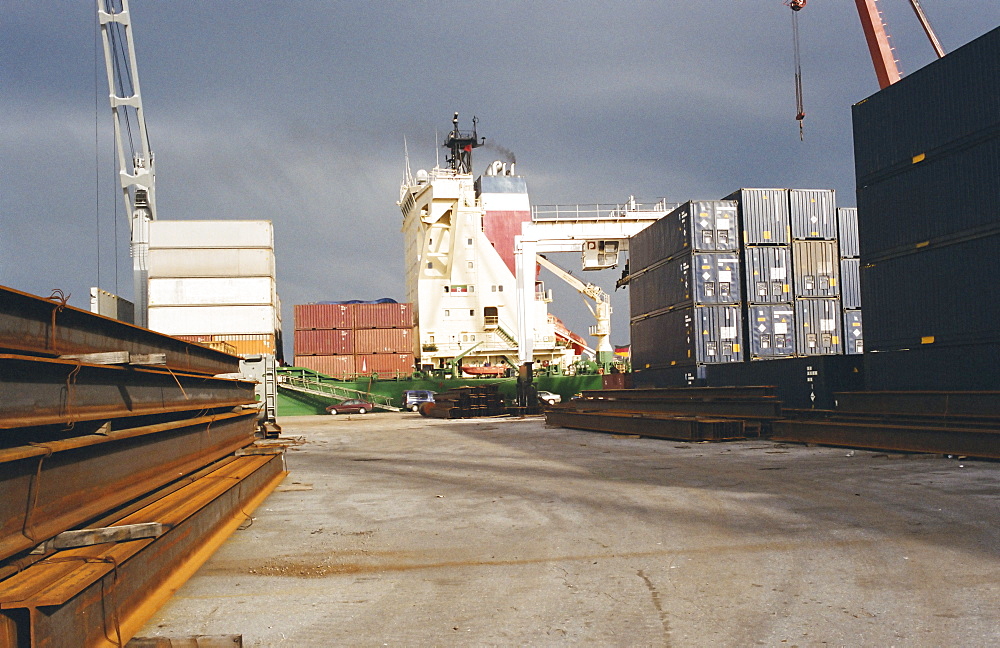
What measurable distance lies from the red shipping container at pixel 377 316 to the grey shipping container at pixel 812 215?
85.5ft

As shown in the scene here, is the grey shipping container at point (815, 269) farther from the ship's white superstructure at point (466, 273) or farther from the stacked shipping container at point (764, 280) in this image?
the ship's white superstructure at point (466, 273)

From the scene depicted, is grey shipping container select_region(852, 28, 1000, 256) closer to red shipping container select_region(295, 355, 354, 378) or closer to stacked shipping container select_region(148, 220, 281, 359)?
stacked shipping container select_region(148, 220, 281, 359)

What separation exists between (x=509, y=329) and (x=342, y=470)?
→ 31.0 m

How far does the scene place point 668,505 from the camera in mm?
8789

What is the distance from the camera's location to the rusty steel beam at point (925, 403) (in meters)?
12.5

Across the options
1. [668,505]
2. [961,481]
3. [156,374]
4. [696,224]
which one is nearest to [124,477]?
[156,374]

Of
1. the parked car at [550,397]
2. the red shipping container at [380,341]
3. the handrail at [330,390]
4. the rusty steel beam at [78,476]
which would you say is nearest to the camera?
the rusty steel beam at [78,476]

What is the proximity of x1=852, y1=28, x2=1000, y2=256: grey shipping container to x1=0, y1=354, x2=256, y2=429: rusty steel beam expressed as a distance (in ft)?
41.9

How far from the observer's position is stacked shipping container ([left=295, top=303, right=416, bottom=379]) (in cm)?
4422

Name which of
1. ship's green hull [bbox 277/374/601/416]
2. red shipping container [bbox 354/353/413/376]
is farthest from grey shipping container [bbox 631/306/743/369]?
red shipping container [bbox 354/353/413/376]

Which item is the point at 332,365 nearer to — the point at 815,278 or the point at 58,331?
the point at 815,278

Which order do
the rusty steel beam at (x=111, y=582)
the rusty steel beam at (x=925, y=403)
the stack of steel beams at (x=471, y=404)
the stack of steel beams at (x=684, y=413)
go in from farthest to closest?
the stack of steel beams at (x=471, y=404) → the stack of steel beams at (x=684, y=413) → the rusty steel beam at (x=925, y=403) → the rusty steel beam at (x=111, y=582)

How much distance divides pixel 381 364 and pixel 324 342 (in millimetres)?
3435

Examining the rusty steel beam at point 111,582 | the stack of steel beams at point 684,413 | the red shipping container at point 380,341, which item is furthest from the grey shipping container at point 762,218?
the red shipping container at point 380,341
